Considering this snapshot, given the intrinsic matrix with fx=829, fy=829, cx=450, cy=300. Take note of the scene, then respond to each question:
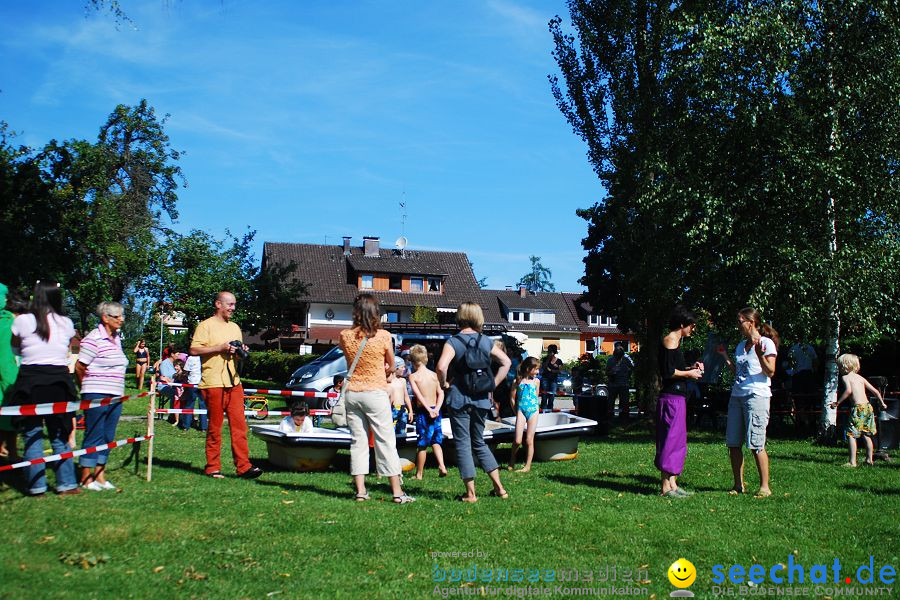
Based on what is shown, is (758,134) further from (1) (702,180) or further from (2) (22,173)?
(2) (22,173)

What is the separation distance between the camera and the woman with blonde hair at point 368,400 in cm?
802

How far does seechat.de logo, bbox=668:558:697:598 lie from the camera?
16.6ft

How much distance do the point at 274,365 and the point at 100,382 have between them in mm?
38941

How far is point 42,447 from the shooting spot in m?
7.57

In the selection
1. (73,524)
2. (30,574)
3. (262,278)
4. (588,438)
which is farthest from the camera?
(262,278)

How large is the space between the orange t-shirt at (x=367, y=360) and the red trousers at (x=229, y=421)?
1.91 m

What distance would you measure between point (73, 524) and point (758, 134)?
13294 millimetres

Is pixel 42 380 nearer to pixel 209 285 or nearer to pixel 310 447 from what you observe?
pixel 310 447

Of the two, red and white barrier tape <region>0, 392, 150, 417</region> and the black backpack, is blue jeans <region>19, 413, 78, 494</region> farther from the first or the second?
the black backpack

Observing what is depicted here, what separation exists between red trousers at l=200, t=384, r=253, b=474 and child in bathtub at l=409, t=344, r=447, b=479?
6.58 ft

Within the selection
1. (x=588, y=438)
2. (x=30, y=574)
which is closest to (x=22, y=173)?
(x=588, y=438)

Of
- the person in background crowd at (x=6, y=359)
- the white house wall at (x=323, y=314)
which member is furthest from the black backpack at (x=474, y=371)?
the white house wall at (x=323, y=314)

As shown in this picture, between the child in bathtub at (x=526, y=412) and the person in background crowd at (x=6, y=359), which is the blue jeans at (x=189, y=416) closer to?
the child in bathtub at (x=526, y=412)

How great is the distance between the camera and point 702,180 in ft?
51.8
